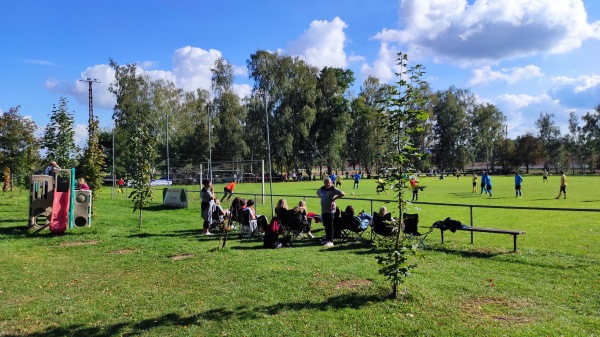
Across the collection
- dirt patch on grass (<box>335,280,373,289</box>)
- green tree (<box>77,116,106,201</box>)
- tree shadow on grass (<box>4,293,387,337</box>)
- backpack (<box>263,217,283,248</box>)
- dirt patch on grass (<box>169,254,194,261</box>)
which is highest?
green tree (<box>77,116,106,201</box>)

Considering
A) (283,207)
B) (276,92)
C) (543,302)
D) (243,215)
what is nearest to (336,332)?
(543,302)

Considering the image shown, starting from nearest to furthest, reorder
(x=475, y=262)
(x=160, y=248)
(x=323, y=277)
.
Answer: (x=323, y=277) < (x=475, y=262) < (x=160, y=248)

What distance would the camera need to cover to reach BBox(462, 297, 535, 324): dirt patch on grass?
5305 mm

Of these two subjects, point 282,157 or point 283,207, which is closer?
point 283,207

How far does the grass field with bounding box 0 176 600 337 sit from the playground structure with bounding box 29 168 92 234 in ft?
4.42

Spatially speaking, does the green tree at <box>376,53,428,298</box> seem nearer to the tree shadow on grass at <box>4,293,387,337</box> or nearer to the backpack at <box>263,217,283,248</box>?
the tree shadow on grass at <box>4,293,387,337</box>

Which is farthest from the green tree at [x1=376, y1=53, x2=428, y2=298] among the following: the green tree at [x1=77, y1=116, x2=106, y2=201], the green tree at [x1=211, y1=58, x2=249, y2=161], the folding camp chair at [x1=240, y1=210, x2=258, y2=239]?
the green tree at [x1=211, y1=58, x2=249, y2=161]

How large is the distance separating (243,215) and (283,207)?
1352 mm

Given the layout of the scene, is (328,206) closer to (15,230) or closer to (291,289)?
(291,289)

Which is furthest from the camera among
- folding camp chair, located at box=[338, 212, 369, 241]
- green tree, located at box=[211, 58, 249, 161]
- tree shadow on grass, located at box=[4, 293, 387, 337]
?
green tree, located at box=[211, 58, 249, 161]

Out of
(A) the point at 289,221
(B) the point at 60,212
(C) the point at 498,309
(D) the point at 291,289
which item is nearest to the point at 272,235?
(A) the point at 289,221

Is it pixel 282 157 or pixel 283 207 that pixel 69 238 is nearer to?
pixel 283 207

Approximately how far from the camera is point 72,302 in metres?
6.22

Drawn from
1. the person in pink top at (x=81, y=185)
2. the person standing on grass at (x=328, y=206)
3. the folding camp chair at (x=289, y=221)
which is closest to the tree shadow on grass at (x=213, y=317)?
the person standing on grass at (x=328, y=206)
